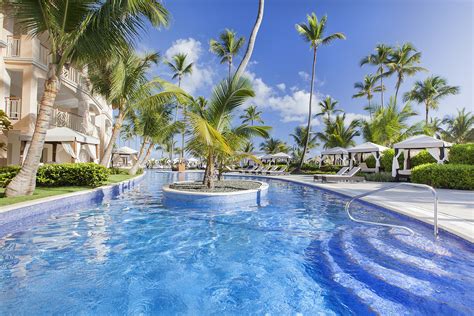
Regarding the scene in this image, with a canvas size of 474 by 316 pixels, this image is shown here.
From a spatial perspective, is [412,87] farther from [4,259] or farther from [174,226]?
[4,259]

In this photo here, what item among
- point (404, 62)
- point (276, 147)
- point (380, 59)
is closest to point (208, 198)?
point (380, 59)

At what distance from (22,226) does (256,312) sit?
511 cm

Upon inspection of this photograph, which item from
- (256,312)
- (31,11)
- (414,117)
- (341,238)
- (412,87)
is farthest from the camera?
(412,87)

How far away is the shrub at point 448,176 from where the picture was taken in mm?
10016

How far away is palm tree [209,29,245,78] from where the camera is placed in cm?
2611

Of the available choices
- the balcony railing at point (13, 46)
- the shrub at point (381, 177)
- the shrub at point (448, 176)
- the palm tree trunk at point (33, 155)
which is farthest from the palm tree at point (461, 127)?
the balcony railing at point (13, 46)

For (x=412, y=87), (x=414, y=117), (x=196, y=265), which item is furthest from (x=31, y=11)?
(x=412, y=87)

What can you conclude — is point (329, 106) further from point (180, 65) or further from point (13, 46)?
point (13, 46)

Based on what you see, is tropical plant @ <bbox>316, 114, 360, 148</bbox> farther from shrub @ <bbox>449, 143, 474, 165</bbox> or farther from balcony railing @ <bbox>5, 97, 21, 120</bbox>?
balcony railing @ <bbox>5, 97, 21, 120</bbox>

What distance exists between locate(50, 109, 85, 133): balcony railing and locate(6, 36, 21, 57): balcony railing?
10.8 feet

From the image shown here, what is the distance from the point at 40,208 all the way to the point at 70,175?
11.2 ft

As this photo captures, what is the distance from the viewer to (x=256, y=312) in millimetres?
2285

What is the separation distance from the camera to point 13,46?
1110 cm

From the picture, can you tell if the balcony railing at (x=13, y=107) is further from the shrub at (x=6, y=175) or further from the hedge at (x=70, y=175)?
the shrub at (x=6, y=175)
